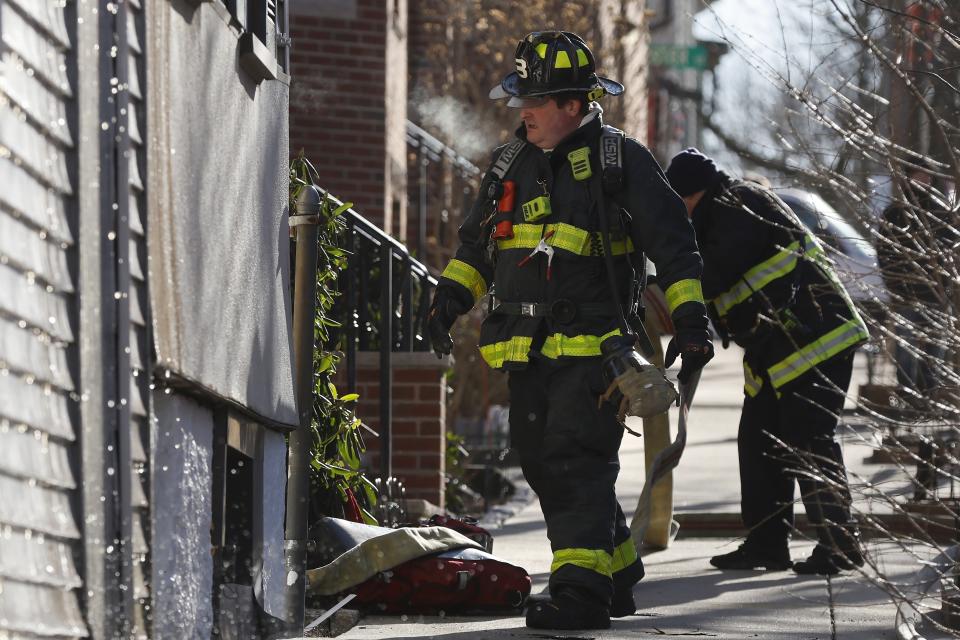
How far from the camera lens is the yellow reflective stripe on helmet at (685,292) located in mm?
5922

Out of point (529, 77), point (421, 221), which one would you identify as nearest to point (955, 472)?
point (529, 77)

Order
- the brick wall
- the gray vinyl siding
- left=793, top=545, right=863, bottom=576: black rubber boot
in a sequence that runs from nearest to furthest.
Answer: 1. the gray vinyl siding
2. left=793, top=545, right=863, bottom=576: black rubber boot
3. the brick wall

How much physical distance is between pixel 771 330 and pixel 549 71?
2.39m

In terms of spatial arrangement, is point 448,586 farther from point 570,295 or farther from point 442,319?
point 570,295

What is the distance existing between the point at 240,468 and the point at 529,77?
1728mm

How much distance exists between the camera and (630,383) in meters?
5.67

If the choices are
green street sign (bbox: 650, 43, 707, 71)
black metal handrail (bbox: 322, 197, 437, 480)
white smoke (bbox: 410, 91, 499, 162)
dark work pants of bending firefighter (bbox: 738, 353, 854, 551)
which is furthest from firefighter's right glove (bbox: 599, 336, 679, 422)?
green street sign (bbox: 650, 43, 707, 71)

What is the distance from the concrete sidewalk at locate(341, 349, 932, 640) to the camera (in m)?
5.86

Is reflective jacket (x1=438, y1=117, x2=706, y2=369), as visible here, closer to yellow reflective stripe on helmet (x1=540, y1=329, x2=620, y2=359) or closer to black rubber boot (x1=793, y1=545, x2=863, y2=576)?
yellow reflective stripe on helmet (x1=540, y1=329, x2=620, y2=359)

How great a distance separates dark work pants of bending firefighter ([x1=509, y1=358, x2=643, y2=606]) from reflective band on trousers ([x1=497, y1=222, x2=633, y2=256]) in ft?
1.27

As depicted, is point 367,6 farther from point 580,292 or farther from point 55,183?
point 55,183

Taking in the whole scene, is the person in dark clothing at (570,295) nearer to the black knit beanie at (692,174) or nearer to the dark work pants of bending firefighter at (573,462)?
the dark work pants of bending firefighter at (573,462)

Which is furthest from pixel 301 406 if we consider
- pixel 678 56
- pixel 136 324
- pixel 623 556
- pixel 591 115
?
pixel 678 56

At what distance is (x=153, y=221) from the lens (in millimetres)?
4230
